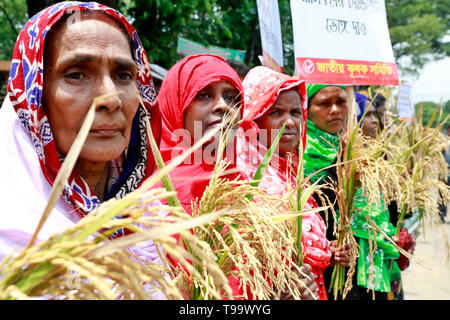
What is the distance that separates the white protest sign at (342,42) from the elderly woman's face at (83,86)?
4.57ft

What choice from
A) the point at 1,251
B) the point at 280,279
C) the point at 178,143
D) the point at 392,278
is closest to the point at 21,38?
the point at 1,251

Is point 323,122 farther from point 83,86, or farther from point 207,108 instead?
point 83,86

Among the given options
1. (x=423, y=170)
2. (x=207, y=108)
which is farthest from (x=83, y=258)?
(x=423, y=170)

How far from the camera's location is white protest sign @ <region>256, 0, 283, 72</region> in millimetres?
2623

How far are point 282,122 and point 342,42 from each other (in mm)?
702

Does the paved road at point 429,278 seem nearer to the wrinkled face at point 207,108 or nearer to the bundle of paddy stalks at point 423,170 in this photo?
the bundle of paddy stalks at point 423,170

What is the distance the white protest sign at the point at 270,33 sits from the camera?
2.62 metres

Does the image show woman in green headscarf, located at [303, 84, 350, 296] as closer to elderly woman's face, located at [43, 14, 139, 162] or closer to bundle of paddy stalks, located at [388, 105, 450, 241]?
bundle of paddy stalks, located at [388, 105, 450, 241]

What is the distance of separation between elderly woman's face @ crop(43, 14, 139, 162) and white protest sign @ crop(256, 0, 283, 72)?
1529 mm

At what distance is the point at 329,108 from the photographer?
323 centimetres

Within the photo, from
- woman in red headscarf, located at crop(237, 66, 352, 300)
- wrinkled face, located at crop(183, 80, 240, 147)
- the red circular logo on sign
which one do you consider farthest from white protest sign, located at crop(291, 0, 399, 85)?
wrinkled face, located at crop(183, 80, 240, 147)

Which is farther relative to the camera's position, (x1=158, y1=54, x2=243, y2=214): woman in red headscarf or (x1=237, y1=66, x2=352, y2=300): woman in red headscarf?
(x1=237, y1=66, x2=352, y2=300): woman in red headscarf

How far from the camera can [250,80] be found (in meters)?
2.79

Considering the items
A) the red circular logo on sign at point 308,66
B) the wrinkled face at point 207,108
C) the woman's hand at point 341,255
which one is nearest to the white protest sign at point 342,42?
the red circular logo on sign at point 308,66
